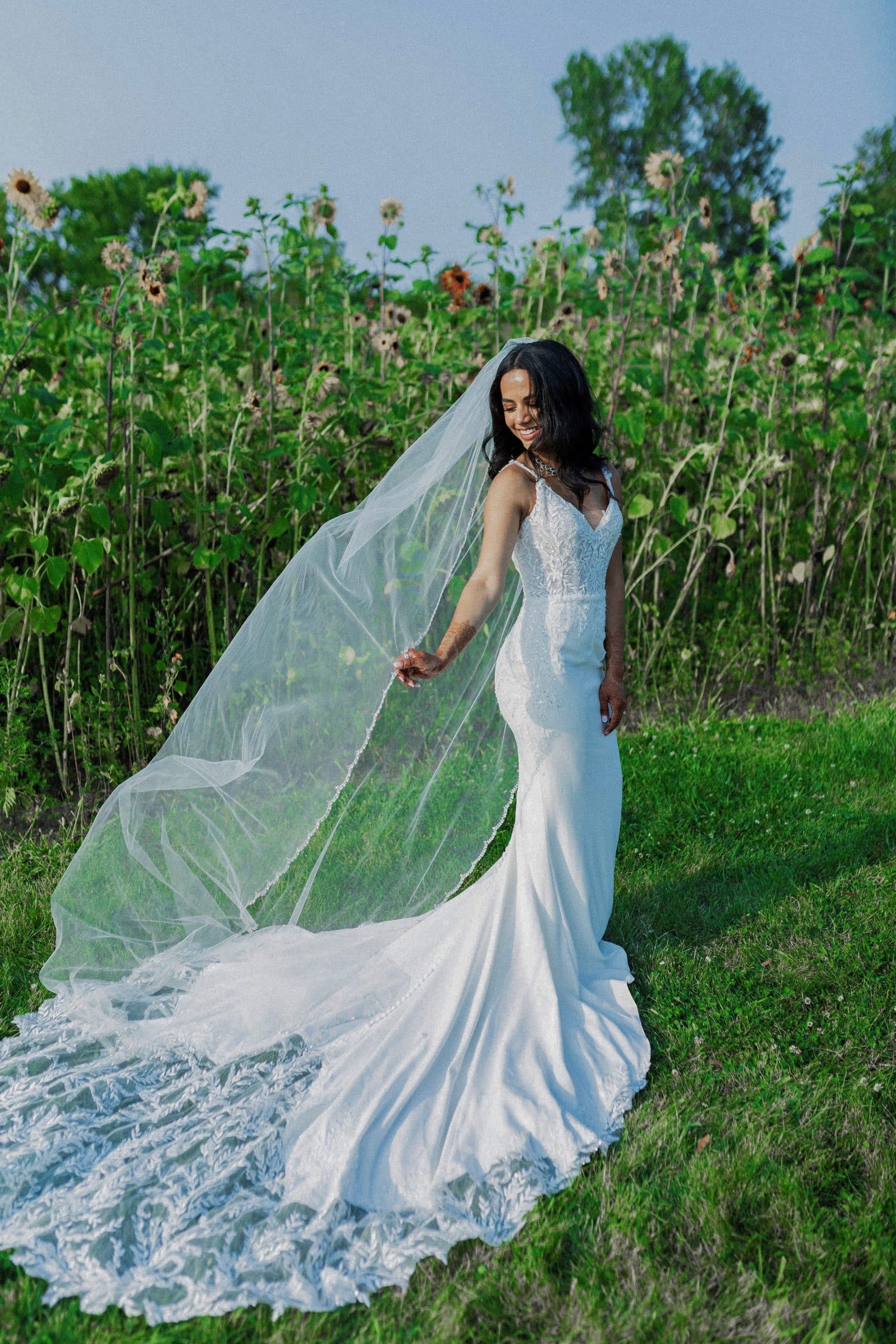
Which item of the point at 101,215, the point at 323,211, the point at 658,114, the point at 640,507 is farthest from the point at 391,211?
the point at 658,114

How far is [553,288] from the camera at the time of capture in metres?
6.12

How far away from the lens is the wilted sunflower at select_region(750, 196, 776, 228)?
5.39 metres

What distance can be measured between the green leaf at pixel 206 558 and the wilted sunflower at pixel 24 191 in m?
1.43

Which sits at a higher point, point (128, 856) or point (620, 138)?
point (620, 138)

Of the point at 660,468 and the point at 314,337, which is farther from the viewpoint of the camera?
the point at 660,468

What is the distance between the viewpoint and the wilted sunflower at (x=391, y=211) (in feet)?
16.3

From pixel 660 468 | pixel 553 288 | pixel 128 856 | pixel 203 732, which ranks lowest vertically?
pixel 128 856

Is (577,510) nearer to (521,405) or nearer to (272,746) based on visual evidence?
(521,405)

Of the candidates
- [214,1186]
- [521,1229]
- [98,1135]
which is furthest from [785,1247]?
[98,1135]

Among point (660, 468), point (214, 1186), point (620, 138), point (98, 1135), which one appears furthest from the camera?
point (620, 138)

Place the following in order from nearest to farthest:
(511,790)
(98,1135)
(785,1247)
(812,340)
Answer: (785,1247)
(98,1135)
(511,790)
(812,340)

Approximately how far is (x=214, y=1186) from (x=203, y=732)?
130 centimetres

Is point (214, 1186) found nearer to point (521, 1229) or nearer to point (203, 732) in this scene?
point (521, 1229)

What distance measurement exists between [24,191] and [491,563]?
268 cm
